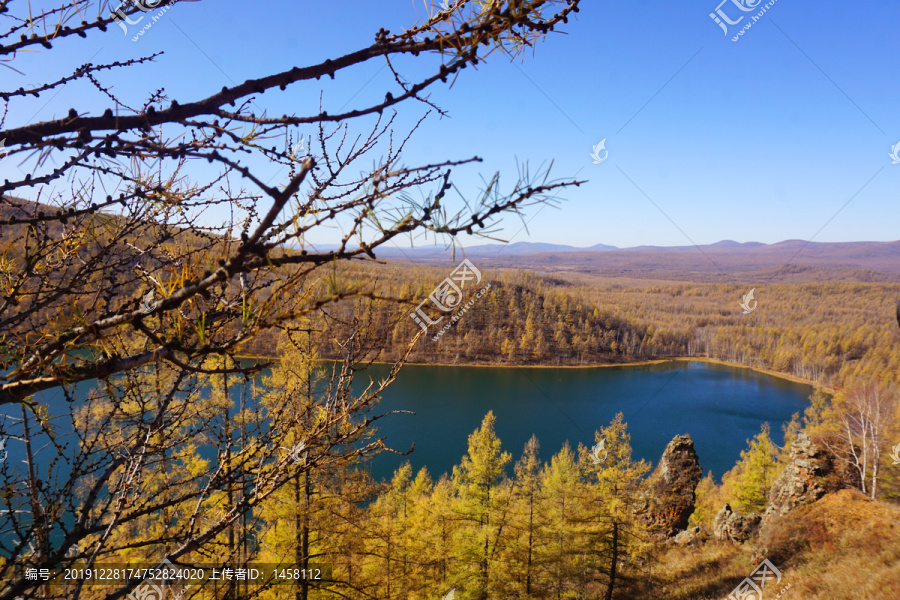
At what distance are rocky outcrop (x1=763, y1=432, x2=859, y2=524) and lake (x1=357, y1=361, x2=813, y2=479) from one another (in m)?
12.5

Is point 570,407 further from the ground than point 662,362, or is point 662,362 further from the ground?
point 570,407

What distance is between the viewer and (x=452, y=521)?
1164 cm

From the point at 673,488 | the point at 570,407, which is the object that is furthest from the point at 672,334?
the point at 673,488

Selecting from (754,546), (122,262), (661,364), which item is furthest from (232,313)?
(661,364)

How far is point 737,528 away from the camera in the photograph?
14.7 metres

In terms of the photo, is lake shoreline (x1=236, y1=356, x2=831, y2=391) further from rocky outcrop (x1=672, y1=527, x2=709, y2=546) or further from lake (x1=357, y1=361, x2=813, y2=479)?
rocky outcrop (x1=672, y1=527, x2=709, y2=546)

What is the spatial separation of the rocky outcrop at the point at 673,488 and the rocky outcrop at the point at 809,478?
309cm

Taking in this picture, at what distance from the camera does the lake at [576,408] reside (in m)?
26.7

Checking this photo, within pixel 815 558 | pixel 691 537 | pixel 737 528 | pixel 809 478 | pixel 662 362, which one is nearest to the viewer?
pixel 815 558

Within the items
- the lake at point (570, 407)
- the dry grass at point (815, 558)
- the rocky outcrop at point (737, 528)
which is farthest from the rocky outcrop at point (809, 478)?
the lake at point (570, 407)

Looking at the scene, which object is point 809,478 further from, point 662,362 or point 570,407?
point 662,362

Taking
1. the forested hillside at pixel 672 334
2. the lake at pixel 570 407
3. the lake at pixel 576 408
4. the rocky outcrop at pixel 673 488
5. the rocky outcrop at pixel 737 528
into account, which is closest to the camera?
→ the rocky outcrop at pixel 737 528

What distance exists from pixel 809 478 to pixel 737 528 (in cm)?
292

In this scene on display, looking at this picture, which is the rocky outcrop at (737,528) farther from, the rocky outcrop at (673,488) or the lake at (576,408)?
the lake at (576,408)
